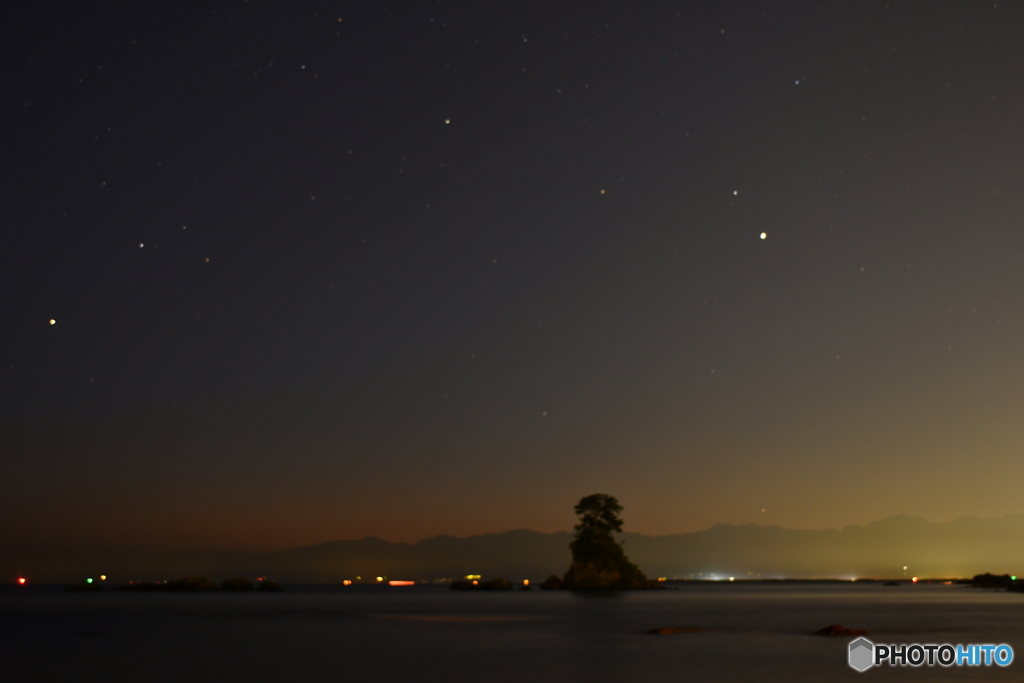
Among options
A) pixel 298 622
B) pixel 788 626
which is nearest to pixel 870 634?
pixel 788 626

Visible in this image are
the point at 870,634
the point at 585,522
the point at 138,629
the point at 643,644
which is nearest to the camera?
the point at 643,644

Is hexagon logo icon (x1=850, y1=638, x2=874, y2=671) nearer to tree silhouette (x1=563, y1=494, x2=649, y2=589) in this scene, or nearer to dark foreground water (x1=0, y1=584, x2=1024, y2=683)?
dark foreground water (x1=0, y1=584, x2=1024, y2=683)

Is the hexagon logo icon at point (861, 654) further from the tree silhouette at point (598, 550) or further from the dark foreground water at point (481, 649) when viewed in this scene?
the tree silhouette at point (598, 550)

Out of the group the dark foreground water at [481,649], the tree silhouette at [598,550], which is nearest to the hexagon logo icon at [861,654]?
the dark foreground water at [481,649]

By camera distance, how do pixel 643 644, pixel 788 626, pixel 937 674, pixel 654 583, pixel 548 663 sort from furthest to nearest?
1. pixel 654 583
2. pixel 788 626
3. pixel 643 644
4. pixel 548 663
5. pixel 937 674

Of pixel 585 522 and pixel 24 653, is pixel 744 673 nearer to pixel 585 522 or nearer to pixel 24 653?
pixel 24 653

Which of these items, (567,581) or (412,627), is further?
(567,581)

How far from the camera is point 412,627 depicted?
59.6 metres

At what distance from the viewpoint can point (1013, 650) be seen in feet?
123

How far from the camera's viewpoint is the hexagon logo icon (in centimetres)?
3253

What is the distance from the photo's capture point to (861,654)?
3731 cm

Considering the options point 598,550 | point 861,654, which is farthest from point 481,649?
point 598,550

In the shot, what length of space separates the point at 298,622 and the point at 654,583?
110 meters

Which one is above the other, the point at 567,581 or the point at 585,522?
the point at 585,522
